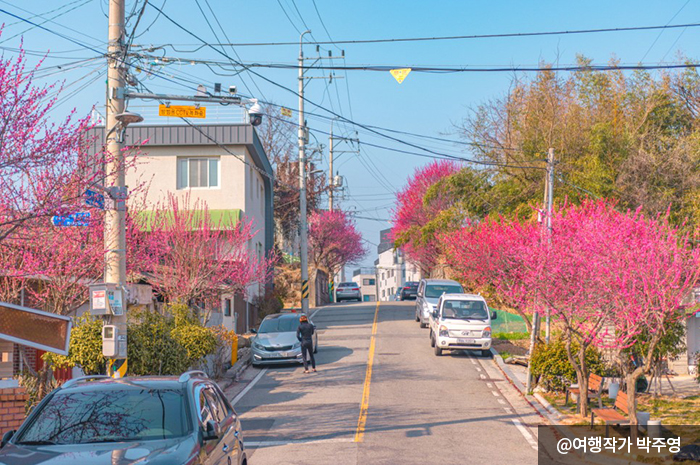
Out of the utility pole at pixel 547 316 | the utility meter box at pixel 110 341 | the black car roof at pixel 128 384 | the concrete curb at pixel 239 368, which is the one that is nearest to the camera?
the black car roof at pixel 128 384

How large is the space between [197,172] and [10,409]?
25.0 meters

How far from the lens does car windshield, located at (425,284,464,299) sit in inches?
1362

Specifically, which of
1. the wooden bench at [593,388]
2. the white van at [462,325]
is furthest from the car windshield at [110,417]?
the white van at [462,325]

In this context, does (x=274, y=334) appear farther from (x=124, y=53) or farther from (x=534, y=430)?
(x=124, y=53)

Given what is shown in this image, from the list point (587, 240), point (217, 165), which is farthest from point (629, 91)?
point (587, 240)

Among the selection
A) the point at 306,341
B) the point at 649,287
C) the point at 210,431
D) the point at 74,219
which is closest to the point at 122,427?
the point at 210,431

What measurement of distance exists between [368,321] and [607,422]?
26.1 m

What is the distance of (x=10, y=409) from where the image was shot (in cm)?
1069

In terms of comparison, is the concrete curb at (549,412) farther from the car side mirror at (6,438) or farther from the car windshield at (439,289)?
the car side mirror at (6,438)

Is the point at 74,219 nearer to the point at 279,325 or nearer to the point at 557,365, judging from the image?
the point at 557,365

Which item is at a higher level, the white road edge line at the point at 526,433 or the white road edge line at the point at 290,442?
the white road edge line at the point at 290,442

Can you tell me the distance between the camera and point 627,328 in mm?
15008

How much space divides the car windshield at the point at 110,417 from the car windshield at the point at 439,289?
2737 cm

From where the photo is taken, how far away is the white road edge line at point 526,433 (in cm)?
1406
